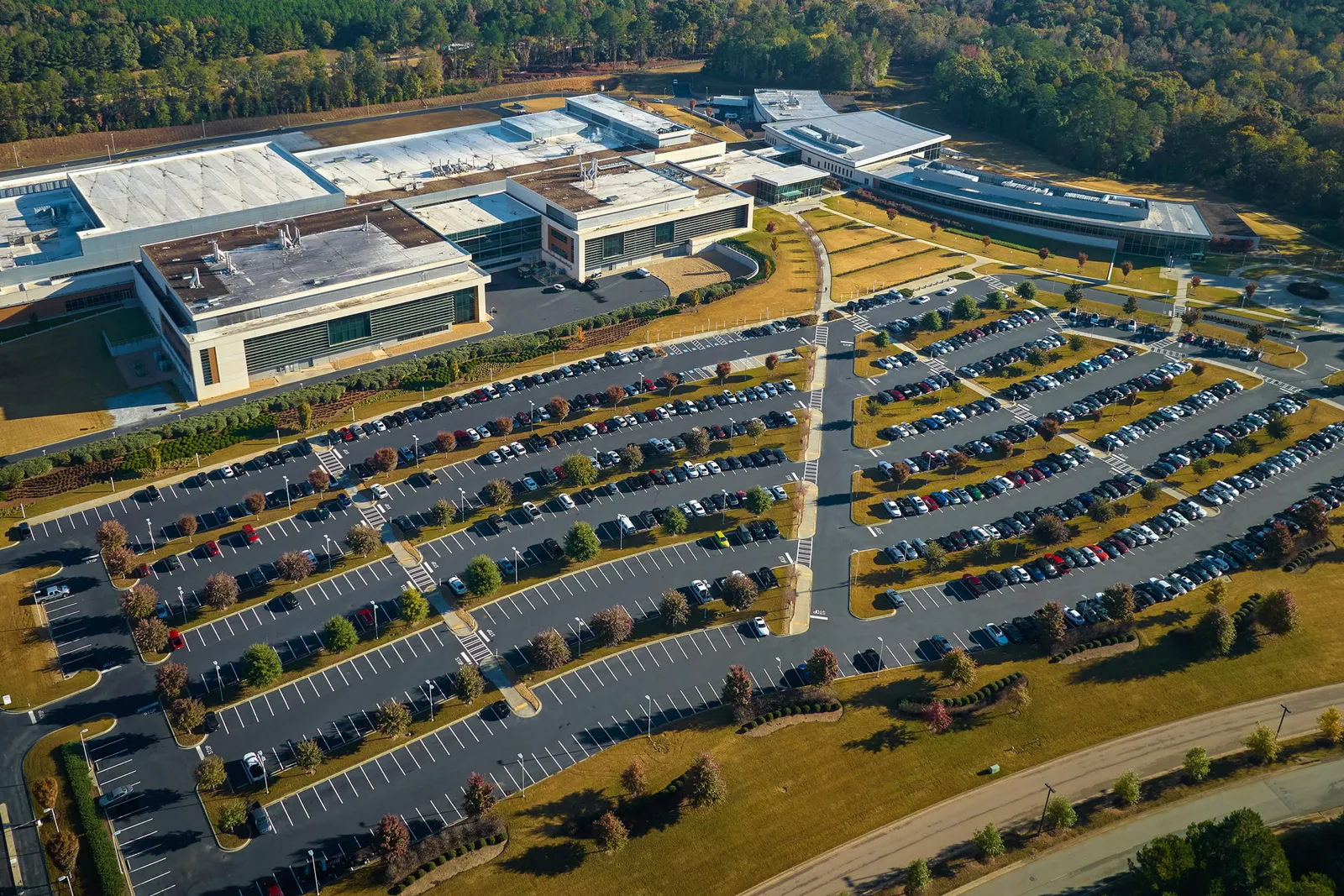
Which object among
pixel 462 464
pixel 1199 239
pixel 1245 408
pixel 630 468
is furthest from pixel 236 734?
pixel 1199 239

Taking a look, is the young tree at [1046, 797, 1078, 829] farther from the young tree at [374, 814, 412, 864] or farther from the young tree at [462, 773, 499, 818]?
the young tree at [374, 814, 412, 864]

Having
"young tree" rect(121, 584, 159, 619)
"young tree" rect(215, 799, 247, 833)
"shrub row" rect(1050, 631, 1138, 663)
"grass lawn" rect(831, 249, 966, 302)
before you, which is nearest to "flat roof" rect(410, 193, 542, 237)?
"grass lawn" rect(831, 249, 966, 302)

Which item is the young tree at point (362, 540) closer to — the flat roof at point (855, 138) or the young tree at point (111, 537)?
the young tree at point (111, 537)

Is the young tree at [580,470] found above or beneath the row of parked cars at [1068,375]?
beneath

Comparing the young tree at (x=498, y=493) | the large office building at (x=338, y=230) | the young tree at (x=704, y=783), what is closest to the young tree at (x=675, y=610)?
the young tree at (x=704, y=783)

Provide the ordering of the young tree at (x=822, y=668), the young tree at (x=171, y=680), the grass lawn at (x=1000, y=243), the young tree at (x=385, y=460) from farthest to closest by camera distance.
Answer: the grass lawn at (x=1000, y=243), the young tree at (x=385, y=460), the young tree at (x=822, y=668), the young tree at (x=171, y=680)

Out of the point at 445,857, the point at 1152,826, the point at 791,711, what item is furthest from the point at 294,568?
the point at 1152,826
